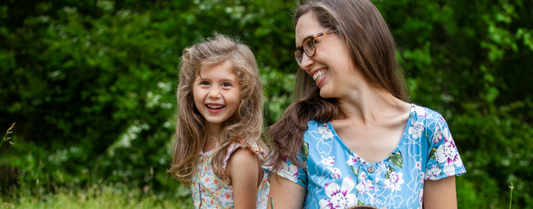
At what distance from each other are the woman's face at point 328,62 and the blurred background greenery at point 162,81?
2.54 m

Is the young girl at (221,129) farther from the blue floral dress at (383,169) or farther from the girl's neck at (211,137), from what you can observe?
the blue floral dress at (383,169)

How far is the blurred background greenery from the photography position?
190 inches

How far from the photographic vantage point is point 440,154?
165cm

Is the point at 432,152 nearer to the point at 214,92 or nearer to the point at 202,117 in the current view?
the point at 214,92

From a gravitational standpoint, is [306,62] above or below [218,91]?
above

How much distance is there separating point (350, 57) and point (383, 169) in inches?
16.9

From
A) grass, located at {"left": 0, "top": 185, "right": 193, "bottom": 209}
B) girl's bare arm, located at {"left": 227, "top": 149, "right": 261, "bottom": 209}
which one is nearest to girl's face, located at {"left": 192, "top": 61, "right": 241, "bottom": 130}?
girl's bare arm, located at {"left": 227, "top": 149, "right": 261, "bottom": 209}

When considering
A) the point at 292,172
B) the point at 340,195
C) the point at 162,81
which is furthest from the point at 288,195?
the point at 162,81

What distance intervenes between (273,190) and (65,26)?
17.3 ft

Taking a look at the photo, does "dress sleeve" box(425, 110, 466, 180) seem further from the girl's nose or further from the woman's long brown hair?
the girl's nose

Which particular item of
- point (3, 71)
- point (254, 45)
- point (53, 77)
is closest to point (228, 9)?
point (254, 45)

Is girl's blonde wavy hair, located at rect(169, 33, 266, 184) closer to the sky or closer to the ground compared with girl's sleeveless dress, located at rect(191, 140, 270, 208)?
closer to the sky

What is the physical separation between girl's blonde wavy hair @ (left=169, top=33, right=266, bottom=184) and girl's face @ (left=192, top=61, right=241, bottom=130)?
1.4 inches

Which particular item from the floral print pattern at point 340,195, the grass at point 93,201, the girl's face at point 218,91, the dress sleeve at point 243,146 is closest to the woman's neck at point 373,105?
the floral print pattern at point 340,195
